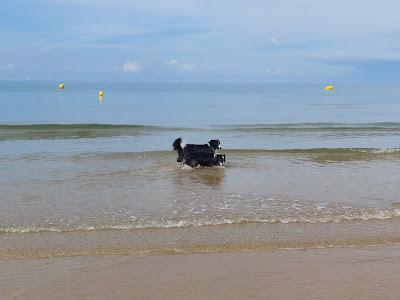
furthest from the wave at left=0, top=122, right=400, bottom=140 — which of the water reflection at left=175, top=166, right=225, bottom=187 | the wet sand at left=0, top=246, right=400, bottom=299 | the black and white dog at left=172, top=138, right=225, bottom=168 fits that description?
the wet sand at left=0, top=246, right=400, bottom=299

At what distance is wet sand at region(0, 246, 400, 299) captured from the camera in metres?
5.87

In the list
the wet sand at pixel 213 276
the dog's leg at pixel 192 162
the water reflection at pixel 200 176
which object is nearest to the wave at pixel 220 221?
the wet sand at pixel 213 276

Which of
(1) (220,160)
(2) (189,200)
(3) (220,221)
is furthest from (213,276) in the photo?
(1) (220,160)

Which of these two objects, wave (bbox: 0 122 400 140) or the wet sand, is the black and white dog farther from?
wave (bbox: 0 122 400 140)

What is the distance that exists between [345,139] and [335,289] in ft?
63.1

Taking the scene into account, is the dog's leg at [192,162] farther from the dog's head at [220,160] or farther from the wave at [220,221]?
the wave at [220,221]

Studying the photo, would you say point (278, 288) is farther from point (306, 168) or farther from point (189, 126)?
point (189, 126)

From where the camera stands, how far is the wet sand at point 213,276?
231 inches

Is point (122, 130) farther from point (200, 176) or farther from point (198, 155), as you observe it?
point (200, 176)

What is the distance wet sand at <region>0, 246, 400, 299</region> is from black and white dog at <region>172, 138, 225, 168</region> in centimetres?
707

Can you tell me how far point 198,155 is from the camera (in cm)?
1423

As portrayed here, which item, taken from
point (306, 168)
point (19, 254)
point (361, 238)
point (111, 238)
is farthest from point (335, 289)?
point (306, 168)

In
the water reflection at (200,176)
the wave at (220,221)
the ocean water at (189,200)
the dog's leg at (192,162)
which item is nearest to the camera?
the ocean water at (189,200)

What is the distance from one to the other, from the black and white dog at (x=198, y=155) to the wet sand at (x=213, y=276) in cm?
707
